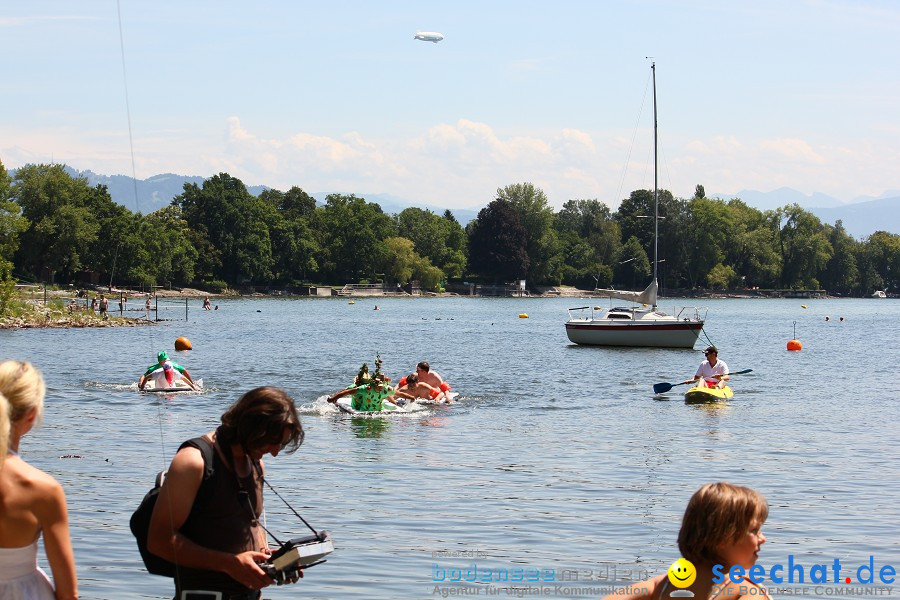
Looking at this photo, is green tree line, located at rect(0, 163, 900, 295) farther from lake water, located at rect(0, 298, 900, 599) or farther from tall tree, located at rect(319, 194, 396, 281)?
lake water, located at rect(0, 298, 900, 599)

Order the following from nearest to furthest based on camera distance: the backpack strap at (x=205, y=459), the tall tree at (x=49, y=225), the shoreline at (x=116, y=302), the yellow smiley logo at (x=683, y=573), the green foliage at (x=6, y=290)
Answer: the yellow smiley logo at (x=683, y=573), the backpack strap at (x=205, y=459), the green foliage at (x=6, y=290), the shoreline at (x=116, y=302), the tall tree at (x=49, y=225)

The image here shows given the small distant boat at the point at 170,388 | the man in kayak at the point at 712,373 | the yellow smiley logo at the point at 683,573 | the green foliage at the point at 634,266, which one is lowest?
the small distant boat at the point at 170,388

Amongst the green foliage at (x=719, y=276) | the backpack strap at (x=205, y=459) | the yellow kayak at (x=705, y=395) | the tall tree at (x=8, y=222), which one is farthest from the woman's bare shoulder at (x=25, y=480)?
the green foliage at (x=719, y=276)

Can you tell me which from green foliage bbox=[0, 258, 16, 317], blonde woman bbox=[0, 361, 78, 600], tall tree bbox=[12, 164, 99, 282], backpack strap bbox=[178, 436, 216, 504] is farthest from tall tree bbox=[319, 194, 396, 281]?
blonde woman bbox=[0, 361, 78, 600]

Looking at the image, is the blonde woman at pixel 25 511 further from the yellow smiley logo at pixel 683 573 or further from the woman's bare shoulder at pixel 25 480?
the yellow smiley logo at pixel 683 573

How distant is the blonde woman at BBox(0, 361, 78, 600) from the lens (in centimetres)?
506

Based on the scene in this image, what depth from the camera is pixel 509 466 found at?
18.8 m

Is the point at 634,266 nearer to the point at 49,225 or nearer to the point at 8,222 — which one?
the point at 49,225

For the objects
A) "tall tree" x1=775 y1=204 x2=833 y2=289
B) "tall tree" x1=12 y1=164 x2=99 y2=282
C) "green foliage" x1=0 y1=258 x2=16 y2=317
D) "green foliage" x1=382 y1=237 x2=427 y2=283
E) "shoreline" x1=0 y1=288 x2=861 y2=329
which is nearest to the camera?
"green foliage" x1=0 y1=258 x2=16 y2=317

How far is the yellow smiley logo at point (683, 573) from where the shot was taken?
4836 mm

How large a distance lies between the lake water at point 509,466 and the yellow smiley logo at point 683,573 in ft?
18.3

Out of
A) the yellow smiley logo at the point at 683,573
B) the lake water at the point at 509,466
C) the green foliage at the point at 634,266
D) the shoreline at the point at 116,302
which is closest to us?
the yellow smiley logo at the point at 683,573

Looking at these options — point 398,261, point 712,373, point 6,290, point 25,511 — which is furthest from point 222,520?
point 398,261

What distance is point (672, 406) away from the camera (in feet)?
100
